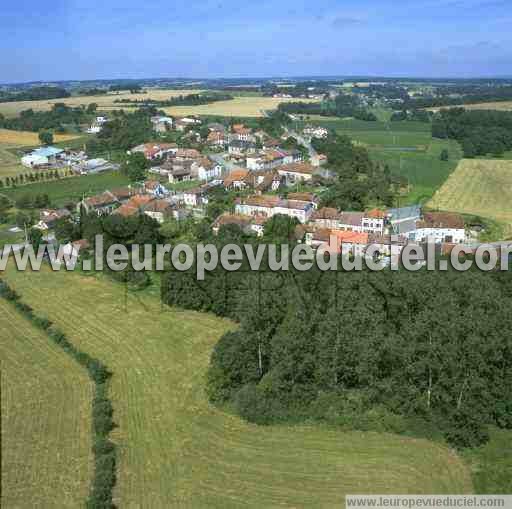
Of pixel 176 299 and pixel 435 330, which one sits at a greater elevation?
pixel 435 330

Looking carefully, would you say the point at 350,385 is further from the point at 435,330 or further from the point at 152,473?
the point at 152,473

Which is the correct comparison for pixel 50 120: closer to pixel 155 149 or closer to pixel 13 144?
pixel 13 144

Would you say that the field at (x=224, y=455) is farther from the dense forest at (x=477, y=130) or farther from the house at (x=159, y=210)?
the dense forest at (x=477, y=130)

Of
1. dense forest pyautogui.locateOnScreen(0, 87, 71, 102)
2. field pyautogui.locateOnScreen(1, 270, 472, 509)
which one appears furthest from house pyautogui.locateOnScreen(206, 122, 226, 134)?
dense forest pyautogui.locateOnScreen(0, 87, 71, 102)

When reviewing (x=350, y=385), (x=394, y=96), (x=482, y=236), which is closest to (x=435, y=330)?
(x=350, y=385)

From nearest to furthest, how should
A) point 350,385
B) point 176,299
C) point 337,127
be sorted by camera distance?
point 350,385 → point 176,299 → point 337,127

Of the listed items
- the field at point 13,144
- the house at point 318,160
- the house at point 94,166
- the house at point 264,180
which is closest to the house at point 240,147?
the house at point 318,160
